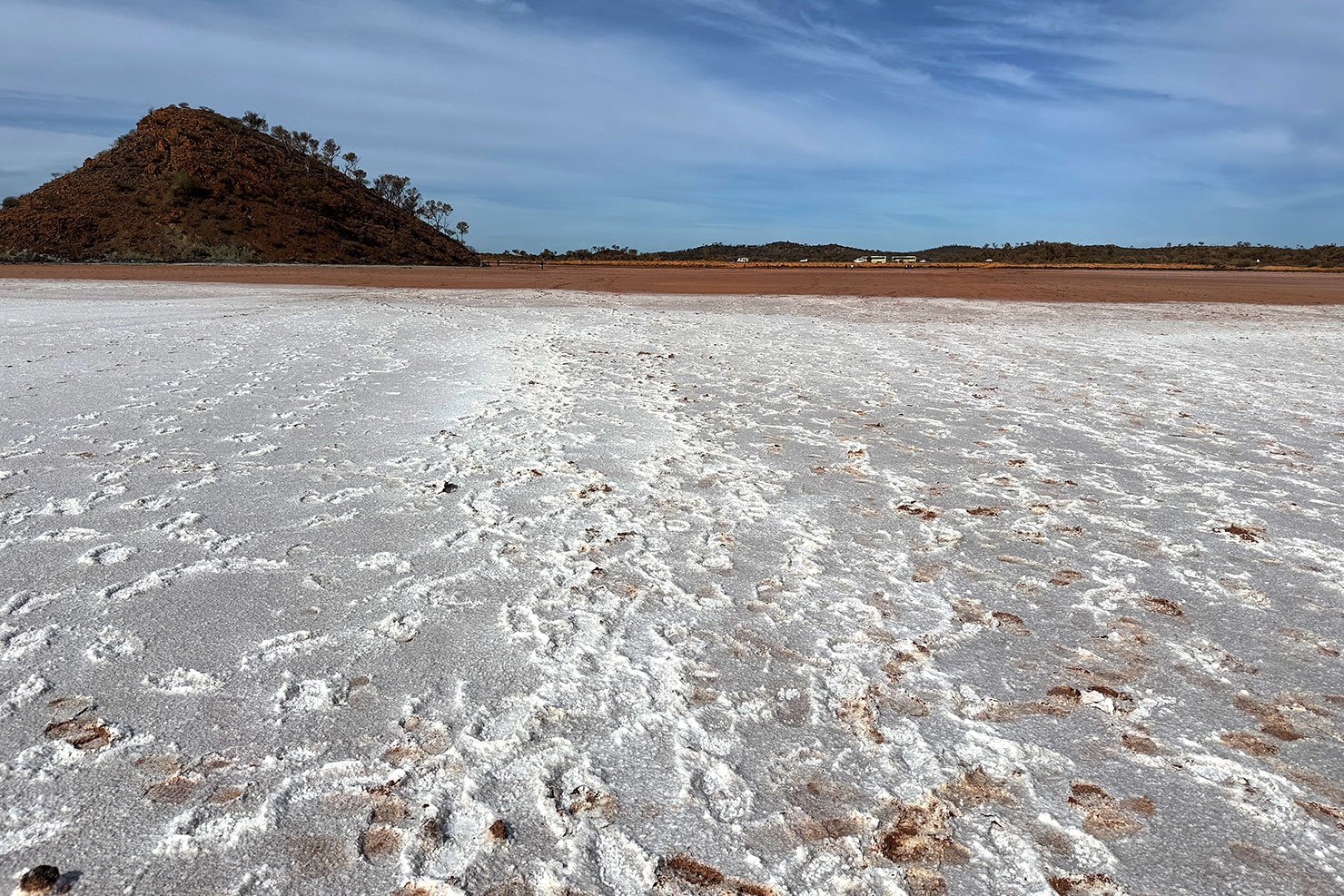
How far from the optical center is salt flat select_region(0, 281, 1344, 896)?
2.35 m

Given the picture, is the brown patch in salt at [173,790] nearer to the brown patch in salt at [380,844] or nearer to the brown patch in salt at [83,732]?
the brown patch in salt at [83,732]

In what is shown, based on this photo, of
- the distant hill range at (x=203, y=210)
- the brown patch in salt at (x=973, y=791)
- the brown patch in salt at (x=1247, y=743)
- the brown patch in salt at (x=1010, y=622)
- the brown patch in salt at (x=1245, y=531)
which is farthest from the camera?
the distant hill range at (x=203, y=210)

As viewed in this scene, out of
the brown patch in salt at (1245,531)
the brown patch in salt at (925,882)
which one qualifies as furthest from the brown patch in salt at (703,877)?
the brown patch in salt at (1245,531)

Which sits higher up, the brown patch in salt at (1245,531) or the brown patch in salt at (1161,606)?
the brown patch in salt at (1245,531)

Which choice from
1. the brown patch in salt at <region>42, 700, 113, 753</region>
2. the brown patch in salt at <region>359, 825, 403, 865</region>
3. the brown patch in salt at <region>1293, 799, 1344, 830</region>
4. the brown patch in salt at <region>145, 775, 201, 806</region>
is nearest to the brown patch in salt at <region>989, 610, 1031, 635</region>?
the brown patch in salt at <region>1293, 799, 1344, 830</region>

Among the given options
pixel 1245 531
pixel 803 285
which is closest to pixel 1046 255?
pixel 803 285

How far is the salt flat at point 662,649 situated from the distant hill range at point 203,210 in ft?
185

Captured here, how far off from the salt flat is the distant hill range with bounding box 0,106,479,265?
56258 millimetres

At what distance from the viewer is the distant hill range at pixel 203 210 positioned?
188 feet

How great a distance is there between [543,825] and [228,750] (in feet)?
3.78

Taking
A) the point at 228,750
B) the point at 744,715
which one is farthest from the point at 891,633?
the point at 228,750

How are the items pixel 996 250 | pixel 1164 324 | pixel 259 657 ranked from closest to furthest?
pixel 259 657 < pixel 1164 324 < pixel 996 250

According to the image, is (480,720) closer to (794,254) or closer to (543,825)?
(543,825)

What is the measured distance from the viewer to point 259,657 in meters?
3.32
